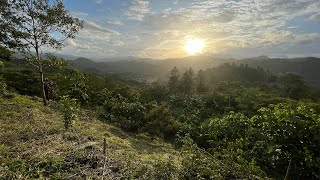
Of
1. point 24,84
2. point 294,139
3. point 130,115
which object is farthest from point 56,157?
point 24,84

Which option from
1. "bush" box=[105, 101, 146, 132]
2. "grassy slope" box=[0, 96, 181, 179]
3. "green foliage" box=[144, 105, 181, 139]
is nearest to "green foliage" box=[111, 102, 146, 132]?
"bush" box=[105, 101, 146, 132]

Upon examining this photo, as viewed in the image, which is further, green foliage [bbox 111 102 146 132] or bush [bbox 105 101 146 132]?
green foliage [bbox 111 102 146 132]

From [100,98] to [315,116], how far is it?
53.0ft

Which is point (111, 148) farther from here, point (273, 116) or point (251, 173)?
point (273, 116)

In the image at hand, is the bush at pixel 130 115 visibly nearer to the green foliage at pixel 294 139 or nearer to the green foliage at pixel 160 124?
the green foliage at pixel 160 124

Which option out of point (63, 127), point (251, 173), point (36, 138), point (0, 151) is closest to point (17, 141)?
point (36, 138)

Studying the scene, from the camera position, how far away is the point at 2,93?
47.7 ft

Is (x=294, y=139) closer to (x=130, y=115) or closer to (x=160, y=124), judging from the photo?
(x=160, y=124)

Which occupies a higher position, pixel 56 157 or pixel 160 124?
pixel 56 157

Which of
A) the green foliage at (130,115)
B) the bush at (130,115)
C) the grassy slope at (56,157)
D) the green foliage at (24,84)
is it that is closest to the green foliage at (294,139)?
the grassy slope at (56,157)

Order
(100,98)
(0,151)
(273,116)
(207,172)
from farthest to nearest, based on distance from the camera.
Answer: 1. (100,98)
2. (0,151)
3. (207,172)
4. (273,116)

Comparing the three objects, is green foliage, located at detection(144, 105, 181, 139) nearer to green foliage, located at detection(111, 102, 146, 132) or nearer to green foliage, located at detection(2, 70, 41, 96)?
green foliage, located at detection(111, 102, 146, 132)

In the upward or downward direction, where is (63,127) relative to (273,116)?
downward

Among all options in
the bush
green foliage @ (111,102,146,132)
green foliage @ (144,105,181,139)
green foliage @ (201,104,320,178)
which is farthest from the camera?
green foliage @ (111,102,146,132)
